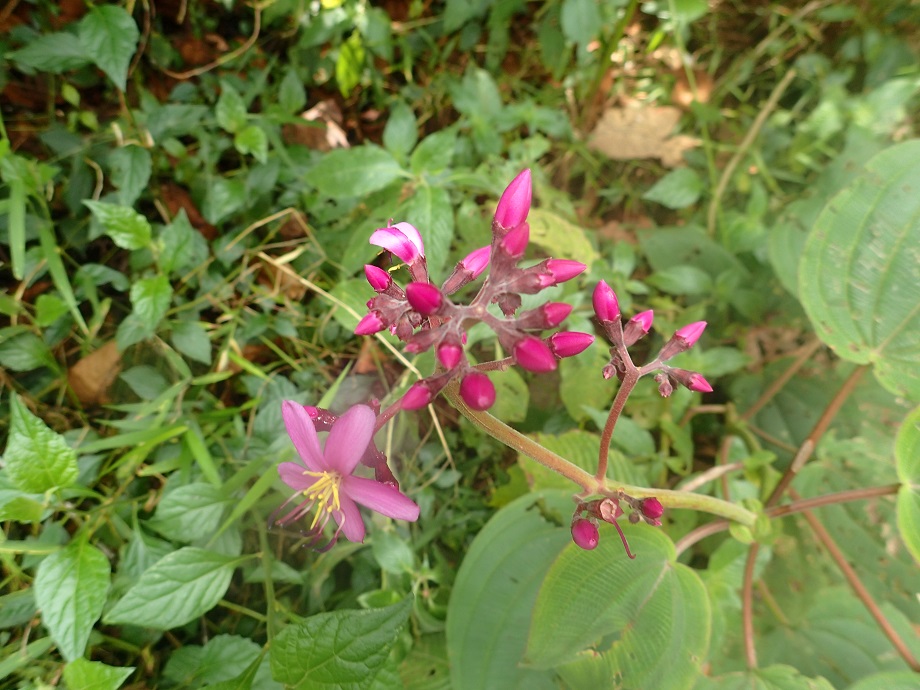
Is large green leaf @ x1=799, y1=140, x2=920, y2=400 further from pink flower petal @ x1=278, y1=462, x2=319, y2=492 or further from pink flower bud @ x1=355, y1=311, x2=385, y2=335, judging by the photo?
pink flower petal @ x1=278, y1=462, x2=319, y2=492

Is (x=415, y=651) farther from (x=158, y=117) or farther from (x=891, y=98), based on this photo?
(x=891, y=98)

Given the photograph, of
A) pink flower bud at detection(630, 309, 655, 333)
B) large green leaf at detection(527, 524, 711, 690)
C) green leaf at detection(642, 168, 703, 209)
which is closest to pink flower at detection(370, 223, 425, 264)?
pink flower bud at detection(630, 309, 655, 333)

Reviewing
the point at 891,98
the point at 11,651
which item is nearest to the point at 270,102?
the point at 11,651

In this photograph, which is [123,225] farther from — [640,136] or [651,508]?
[640,136]

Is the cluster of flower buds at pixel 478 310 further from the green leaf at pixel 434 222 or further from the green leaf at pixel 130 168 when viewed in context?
the green leaf at pixel 130 168

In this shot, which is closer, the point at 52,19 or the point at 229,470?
the point at 229,470

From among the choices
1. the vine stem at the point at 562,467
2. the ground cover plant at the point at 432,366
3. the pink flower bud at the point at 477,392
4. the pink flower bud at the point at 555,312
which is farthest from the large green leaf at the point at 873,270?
the pink flower bud at the point at 477,392
